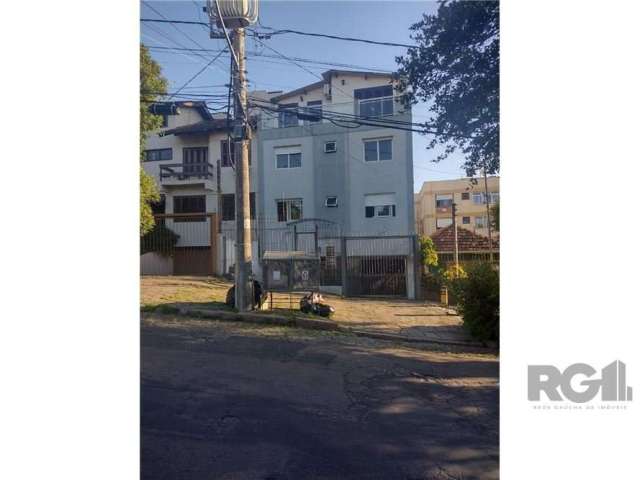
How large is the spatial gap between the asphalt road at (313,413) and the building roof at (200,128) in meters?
13.1

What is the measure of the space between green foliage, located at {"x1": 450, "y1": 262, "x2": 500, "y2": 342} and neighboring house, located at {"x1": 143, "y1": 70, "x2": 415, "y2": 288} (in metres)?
6.77

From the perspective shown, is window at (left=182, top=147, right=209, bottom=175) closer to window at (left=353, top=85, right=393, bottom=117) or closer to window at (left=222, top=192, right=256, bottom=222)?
window at (left=222, top=192, right=256, bottom=222)

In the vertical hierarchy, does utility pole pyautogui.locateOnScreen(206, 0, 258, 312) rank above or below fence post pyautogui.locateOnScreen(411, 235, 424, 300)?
above

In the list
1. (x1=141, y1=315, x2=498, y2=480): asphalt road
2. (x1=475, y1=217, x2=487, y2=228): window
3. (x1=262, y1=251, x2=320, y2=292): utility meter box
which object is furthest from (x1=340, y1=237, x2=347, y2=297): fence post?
(x1=475, y1=217, x2=487, y2=228): window

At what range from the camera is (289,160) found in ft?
48.4

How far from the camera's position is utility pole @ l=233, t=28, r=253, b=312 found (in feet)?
22.7

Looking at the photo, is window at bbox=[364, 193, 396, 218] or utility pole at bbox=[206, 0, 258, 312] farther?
window at bbox=[364, 193, 396, 218]

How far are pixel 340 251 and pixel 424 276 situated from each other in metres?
3.59

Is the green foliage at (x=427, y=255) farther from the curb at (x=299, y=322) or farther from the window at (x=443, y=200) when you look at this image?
the window at (x=443, y=200)

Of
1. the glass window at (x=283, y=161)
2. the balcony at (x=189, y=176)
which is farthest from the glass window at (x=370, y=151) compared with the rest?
the balcony at (x=189, y=176)

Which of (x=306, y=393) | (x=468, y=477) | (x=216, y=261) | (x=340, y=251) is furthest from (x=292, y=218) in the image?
(x=468, y=477)

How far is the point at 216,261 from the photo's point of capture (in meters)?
14.3

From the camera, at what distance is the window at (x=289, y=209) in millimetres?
14374

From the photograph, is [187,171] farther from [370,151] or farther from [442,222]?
[442,222]
